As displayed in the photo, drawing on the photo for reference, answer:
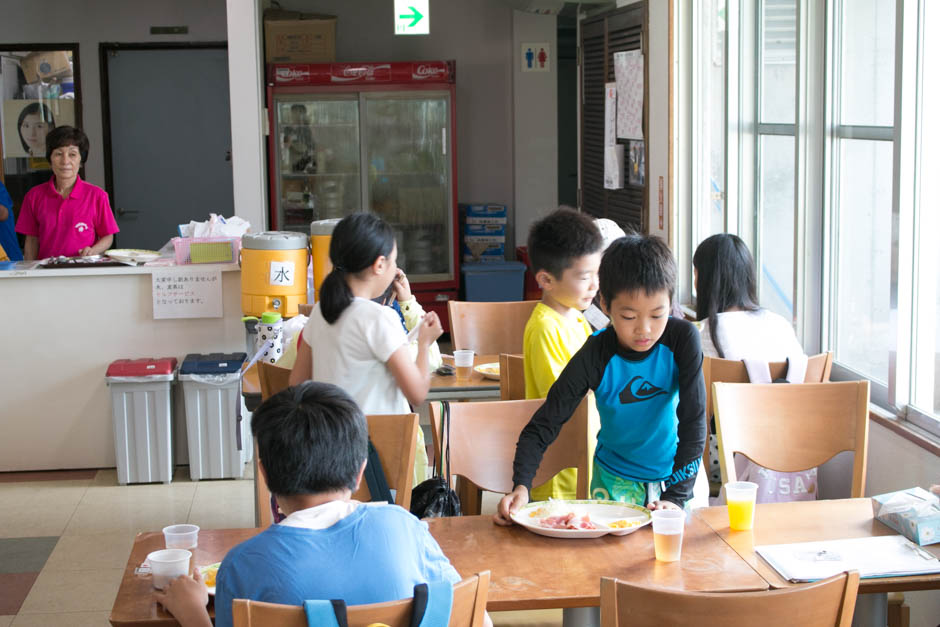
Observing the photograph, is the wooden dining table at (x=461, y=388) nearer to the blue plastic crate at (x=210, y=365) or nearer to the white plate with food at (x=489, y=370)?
the white plate with food at (x=489, y=370)

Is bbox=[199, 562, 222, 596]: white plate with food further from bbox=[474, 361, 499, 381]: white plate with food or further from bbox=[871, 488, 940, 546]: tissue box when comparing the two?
bbox=[474, 361, 499, 381]: white plate with food

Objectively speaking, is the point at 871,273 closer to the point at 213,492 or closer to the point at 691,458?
the point at 691,458

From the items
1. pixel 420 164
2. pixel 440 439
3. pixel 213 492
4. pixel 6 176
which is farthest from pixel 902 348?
pixel 6 176

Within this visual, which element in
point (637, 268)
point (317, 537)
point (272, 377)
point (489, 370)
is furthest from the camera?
point (489, 370)

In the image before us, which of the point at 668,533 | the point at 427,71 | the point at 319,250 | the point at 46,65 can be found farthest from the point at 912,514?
the point at 46,65

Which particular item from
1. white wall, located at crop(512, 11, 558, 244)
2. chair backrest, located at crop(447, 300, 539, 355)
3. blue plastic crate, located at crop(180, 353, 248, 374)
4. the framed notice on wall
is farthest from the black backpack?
white wall, located at crop(512, 11, 558, 244)

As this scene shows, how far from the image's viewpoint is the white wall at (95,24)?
779cm

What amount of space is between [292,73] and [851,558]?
6095 millimetres

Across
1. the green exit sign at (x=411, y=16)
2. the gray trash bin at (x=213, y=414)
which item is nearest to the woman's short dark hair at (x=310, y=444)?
the gray trash bin at (x=213, y=414)

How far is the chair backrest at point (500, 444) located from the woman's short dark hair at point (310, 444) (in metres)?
0.89

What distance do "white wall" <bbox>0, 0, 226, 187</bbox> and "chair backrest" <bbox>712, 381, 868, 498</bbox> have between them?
6344mm

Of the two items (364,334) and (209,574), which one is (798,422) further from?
(209,574)

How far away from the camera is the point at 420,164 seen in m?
7.83

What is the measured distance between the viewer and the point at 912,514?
2070mm
